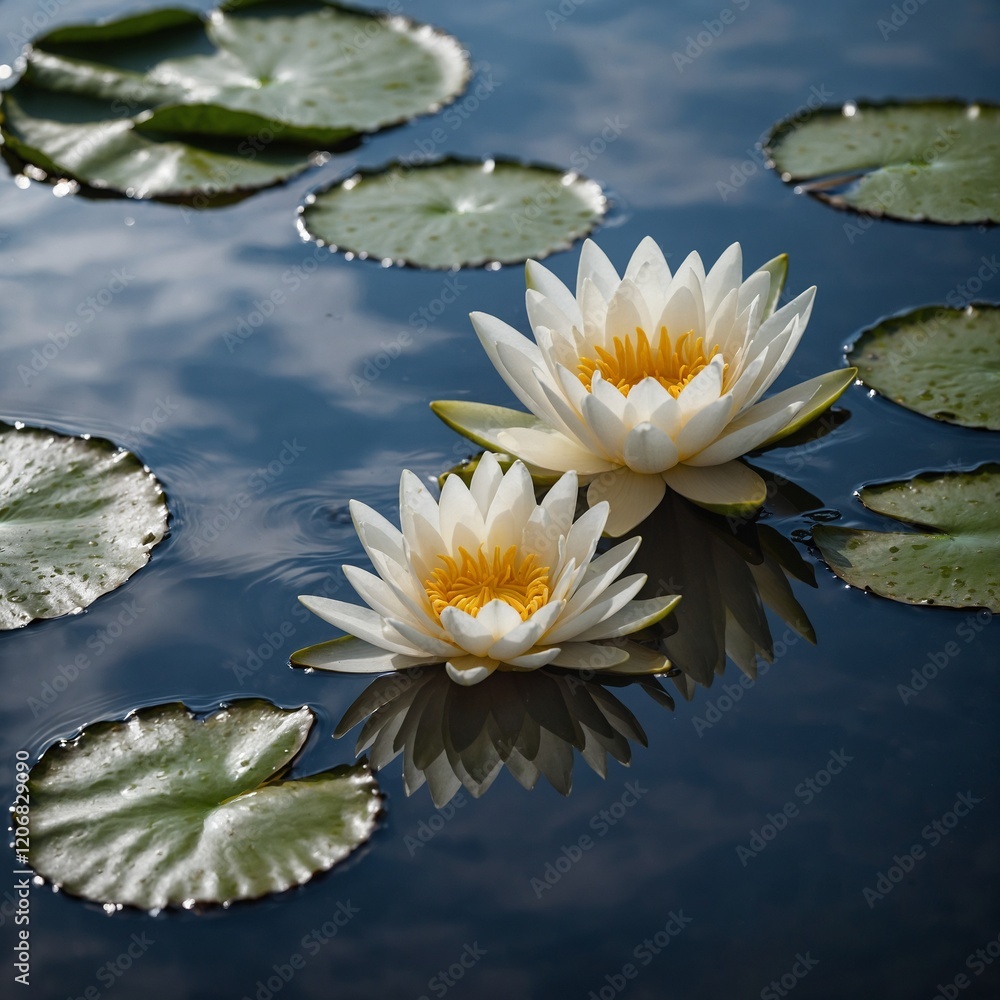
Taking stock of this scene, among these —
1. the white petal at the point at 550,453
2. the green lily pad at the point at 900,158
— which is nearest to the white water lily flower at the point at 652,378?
the white petal at the point at 550,453

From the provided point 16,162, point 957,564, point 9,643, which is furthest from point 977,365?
point 16,162

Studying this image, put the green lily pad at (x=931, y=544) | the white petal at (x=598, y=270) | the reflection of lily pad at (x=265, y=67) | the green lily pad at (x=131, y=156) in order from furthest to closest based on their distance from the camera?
1. the reflection of lily pad at (x=265, y=67)
2. the green lily pad at (x=131, y=156)
3. the white petal at (x=598, y=270)
4. the green lily pad at (x=931, y=544)

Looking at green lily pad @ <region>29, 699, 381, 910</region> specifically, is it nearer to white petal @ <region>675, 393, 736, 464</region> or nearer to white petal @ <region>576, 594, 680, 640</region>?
white petal @ <region>576, 594, 680, 640</region>

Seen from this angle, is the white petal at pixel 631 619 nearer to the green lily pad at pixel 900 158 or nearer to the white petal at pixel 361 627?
the white petal at pixel 361 627

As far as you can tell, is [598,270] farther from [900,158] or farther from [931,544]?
[900,158]

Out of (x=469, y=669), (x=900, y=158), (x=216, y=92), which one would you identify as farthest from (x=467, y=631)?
(x=216, y=92)

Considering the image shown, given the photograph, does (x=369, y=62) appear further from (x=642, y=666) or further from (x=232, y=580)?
(x=642, y=666)
